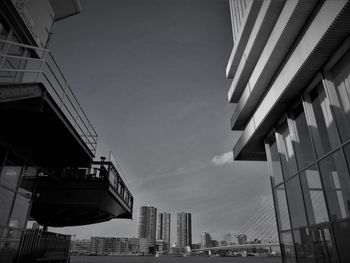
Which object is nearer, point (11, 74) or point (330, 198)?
point (330, 198)

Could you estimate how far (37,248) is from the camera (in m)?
13.2

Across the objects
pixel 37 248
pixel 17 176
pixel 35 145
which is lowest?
pixel 37 248

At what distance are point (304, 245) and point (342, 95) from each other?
6.50 meters

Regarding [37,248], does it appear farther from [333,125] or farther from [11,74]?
[333,125]

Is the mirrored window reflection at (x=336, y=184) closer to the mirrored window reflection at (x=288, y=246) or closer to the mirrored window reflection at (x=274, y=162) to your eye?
the mirrored window reflection at (x=288, y=246)

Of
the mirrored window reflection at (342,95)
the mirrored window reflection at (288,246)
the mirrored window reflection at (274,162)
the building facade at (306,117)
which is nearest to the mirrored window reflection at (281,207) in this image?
the building facade at (306,117)

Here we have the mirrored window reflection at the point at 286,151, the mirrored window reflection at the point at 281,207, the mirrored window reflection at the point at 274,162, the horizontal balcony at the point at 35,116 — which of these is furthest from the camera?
the mirrored window reflection at the point at 274,162

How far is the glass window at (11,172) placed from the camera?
9730 millimetres

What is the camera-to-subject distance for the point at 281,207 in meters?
13.7

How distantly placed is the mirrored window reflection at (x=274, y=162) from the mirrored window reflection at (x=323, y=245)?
389cm

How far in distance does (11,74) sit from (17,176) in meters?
4.20

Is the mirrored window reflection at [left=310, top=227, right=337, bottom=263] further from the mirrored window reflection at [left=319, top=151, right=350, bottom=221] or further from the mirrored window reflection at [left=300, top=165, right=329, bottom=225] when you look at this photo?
the mirrored window reflection at [left=319, top=151, right=350, bottom=221]

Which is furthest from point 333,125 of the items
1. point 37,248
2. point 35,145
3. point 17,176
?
point 37,248

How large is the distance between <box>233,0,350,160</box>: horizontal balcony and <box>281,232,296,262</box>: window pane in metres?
5.72
